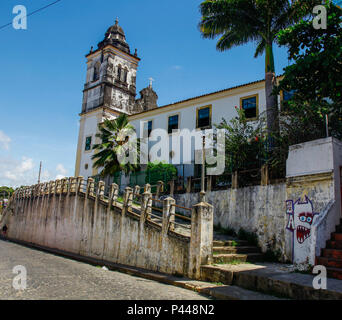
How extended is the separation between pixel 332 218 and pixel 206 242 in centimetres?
352


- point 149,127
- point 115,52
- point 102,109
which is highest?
point 115,52

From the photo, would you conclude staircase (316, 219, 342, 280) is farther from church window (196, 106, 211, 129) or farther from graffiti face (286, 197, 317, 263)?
church window (196, 106, 211, 129)

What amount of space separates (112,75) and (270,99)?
20924 mm

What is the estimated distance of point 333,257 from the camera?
297 inches

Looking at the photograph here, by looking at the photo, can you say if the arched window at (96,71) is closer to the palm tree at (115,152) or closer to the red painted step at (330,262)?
the palm tree at (115,152)

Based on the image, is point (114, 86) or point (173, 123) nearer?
point (173, 123)

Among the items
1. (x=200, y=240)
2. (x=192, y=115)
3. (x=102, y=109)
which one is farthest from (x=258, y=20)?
(x=102, y=109)

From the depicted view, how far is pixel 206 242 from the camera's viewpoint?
8.95m

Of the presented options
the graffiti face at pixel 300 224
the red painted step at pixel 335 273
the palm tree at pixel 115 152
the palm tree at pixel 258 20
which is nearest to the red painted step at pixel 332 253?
the red painted step at pixel 335 273

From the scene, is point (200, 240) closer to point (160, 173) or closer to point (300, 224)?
point (300, 224)

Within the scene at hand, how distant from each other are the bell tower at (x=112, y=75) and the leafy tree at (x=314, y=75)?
849 inches

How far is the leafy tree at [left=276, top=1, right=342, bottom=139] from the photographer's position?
30.2ft

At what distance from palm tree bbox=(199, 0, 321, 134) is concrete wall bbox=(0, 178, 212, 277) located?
6.85m
